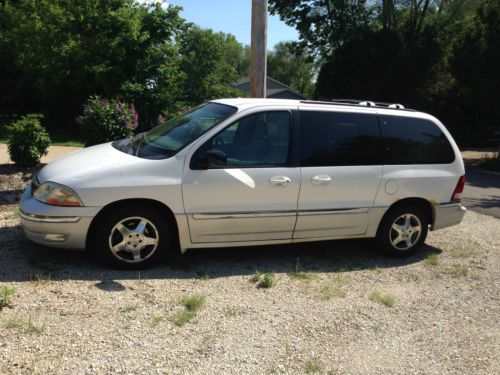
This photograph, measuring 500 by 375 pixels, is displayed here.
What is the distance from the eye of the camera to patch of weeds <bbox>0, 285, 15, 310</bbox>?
154 inches

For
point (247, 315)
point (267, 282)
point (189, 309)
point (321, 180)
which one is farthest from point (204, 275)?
point (321, 180)

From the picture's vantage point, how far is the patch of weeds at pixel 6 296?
3906 millimetres

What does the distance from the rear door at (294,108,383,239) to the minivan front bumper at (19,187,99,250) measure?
2116 millimetres

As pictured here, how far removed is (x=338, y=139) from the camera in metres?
5.44

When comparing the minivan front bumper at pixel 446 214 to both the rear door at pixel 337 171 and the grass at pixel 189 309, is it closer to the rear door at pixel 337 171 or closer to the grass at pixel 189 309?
the rear door at pixel 337 171

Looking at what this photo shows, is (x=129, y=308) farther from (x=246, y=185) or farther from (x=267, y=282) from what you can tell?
(x=246, y=185)

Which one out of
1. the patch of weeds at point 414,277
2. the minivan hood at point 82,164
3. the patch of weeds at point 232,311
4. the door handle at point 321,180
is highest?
the minivan hood at point 82,164

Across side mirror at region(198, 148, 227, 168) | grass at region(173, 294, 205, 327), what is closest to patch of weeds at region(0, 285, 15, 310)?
grass at region(173, 294, 205, 327)

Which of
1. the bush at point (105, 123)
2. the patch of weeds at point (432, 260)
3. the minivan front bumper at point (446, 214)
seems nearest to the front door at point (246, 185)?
the patch of weeds at point (432, 260)

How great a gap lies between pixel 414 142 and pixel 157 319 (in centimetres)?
356

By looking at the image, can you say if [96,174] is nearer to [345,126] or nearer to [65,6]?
[345,126]

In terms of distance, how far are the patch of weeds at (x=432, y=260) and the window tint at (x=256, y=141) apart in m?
2.14

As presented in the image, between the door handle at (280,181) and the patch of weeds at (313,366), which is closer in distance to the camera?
the patch of weeds at (313,366)

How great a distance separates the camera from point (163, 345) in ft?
11.7
